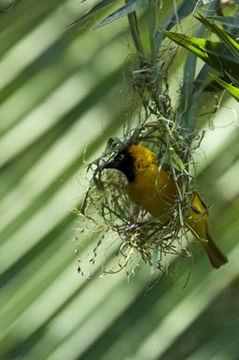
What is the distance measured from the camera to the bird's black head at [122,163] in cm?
190

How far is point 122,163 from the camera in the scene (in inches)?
74.9

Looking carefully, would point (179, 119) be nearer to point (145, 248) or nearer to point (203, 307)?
point (145, 248)

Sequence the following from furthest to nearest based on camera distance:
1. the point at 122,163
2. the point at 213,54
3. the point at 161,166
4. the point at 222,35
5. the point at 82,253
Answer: the point at 82,253, the point at 122,163, the point at 161,166, the point at 213,54, the point at 222,35

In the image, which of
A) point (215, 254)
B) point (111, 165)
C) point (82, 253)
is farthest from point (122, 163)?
point (82, 253)

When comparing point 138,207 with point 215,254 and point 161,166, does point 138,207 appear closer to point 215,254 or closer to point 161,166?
point 161,166

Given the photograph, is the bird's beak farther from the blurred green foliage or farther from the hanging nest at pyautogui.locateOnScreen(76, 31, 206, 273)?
the blurred green foliage

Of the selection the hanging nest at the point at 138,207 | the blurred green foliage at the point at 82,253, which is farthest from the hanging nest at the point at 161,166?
the blurred green foliage at the point at 82,253

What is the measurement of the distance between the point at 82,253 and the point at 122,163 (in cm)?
70

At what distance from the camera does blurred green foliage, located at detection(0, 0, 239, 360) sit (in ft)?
8.41

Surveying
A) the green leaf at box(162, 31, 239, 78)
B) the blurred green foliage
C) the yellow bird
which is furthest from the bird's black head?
the blurred green foliage

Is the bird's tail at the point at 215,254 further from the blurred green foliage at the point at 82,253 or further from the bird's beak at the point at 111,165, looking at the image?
the bird's beak at the point at 111,165

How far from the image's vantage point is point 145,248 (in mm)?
1921

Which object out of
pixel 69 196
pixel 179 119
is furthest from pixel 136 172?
pixel 69 196

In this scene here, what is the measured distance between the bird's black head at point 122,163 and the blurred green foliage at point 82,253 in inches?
21.2
